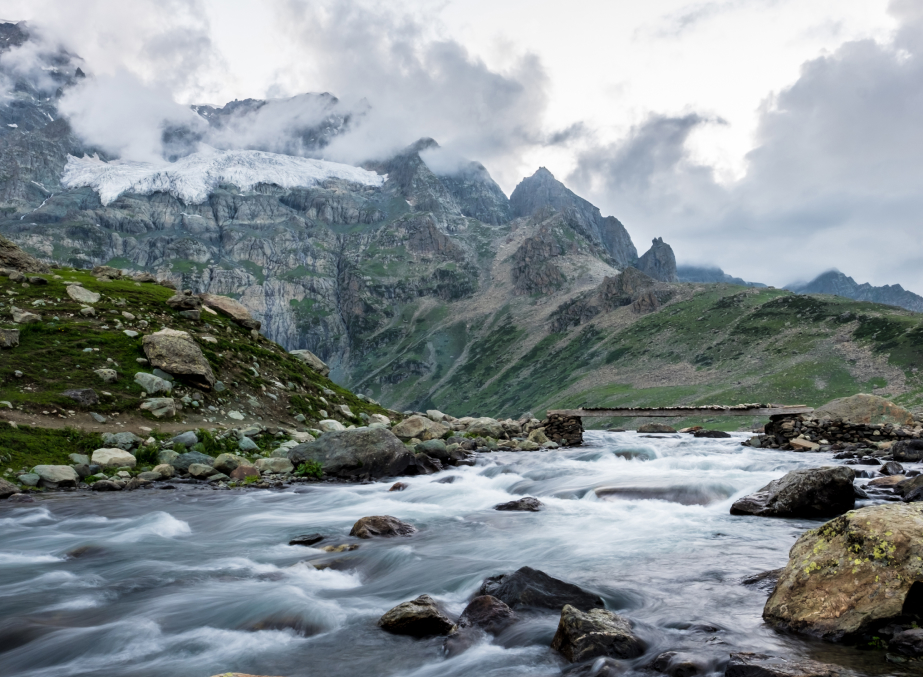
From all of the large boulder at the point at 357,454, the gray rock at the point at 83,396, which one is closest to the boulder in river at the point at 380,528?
the large boulder at the point at 357,454

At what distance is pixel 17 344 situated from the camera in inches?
1185

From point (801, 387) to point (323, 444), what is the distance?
135202 mm

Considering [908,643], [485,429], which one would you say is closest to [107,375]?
[485,429]

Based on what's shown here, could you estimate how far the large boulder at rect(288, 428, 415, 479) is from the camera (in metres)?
29.0

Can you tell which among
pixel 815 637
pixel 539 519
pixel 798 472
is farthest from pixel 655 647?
pixel 798 472

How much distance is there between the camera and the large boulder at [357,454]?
29.0m

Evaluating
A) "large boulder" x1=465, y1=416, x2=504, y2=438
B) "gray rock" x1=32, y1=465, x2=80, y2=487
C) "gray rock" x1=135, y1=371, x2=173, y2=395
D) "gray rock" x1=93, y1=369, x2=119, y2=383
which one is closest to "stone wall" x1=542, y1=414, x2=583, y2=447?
"large boulder" x1=465, y1=416, x2=504, y2=438

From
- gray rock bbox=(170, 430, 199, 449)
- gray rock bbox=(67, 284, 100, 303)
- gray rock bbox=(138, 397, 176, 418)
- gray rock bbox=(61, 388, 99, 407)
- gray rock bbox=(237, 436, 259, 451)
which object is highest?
gray rock bbox=(67, 284, 100, 303)

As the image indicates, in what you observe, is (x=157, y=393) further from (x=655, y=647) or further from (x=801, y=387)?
(x=801, y=387)

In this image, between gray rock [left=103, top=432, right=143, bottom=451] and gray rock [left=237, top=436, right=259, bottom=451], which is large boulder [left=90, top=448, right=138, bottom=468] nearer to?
gray rock [left=103, top=432, right=143, bottom=451]

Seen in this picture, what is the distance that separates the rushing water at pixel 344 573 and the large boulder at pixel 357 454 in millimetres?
3191

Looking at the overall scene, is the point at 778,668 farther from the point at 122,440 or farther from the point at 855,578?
the point at 122,440

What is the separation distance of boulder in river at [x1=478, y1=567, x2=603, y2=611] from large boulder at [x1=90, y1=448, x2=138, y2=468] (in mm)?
20586

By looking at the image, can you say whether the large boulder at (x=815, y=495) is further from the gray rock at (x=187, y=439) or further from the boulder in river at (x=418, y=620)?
the gray rock at (x=187, y=439)
